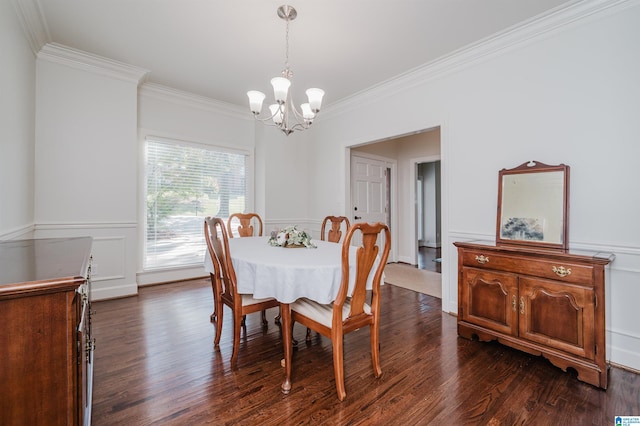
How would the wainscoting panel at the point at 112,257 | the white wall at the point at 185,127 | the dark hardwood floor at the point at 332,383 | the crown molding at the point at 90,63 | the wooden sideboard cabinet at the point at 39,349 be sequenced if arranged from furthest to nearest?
the white wall at the point at 185,127, the wainscoting panel at the point at 112,257, the crown molding at the point at 90,63, the dark hardwood floor at the point at 332,383, the wooden sideboard cabinet at the point at 39,349

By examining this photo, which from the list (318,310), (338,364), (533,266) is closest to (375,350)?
(338,364)

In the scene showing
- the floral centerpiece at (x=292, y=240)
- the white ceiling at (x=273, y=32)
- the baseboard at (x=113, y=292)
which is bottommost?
the baseboard at (x=113, y=292)

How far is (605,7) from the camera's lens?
2.15 metres

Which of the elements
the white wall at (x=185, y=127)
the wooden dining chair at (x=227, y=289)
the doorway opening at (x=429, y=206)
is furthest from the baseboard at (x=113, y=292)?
the doorway opening at (x=429, y=206)

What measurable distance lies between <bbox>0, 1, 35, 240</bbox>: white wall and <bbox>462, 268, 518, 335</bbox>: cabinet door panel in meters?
3.61

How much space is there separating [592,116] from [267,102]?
396 cm

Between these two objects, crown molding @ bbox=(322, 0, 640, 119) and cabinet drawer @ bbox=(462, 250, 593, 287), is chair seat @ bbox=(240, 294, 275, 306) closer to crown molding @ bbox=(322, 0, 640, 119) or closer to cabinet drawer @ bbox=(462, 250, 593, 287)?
cabinet drawer @ bbox=(462, 250, 593, 287)

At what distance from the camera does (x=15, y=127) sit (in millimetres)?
2309

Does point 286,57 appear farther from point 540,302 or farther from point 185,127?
point 540,302

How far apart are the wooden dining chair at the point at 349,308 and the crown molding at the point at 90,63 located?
3564 millimetres

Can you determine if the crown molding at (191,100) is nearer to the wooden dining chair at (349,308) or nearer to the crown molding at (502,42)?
the crown molding at (502,42)

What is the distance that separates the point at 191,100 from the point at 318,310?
3.92 m

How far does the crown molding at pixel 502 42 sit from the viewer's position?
2209mm

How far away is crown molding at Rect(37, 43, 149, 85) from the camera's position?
9.91ft
